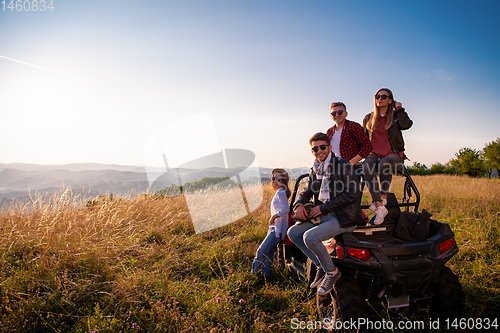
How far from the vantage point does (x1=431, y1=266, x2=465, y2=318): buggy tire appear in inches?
107

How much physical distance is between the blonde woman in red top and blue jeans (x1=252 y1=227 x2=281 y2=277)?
1671mm

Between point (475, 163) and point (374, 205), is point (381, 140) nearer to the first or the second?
point (374, 205)

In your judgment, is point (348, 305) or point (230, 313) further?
point (230, 313)

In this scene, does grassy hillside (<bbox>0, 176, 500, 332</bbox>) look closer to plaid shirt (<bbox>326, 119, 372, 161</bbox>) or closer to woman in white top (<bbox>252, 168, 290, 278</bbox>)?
woman in white top (<bbox>252, 168, 290, 278</bbox>)

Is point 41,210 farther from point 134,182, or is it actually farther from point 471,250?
point 471,250

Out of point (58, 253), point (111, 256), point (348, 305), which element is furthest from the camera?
point (111, 256)

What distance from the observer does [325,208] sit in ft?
9.59

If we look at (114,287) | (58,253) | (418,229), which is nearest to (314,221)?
(418,229)

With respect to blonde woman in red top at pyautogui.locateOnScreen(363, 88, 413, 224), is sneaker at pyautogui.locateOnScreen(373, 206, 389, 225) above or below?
below

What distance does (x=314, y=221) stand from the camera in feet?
10.2

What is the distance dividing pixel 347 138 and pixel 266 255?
2.26 metres

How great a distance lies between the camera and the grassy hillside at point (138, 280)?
2.94m

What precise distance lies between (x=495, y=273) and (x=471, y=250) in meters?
0.85

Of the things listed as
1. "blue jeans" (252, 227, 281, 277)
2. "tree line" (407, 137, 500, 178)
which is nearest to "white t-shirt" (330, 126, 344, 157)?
"blue jeans" (252, 227, 281, 277)
